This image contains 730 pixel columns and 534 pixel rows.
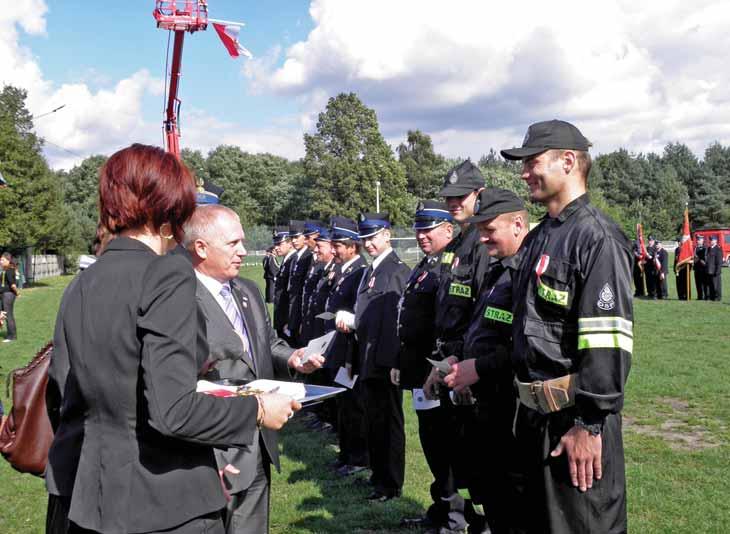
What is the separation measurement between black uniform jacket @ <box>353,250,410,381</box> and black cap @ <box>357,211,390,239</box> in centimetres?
43

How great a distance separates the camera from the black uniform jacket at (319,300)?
28.2 ft

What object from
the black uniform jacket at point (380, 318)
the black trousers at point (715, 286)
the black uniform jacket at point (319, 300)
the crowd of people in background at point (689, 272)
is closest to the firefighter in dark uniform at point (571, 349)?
the black uniform jacket at point (380, 318)

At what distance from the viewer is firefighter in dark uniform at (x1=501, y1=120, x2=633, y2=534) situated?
284cm

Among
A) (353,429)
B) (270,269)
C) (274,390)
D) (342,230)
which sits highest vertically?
(270,269)

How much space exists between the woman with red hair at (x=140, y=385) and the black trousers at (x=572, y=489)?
1.41m

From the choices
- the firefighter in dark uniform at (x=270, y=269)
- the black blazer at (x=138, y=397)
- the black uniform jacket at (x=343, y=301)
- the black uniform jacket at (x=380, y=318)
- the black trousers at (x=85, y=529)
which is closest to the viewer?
the black blazer at (x=138, y=397)

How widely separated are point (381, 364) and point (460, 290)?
6.28 feet

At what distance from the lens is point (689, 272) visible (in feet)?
80.3

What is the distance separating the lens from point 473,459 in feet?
13.4

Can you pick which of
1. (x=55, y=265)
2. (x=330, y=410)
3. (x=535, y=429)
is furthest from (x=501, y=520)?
(x=55, y=265)

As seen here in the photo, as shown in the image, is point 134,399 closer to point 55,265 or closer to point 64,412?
point 64,412

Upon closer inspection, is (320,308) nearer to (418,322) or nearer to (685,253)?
(418,322)

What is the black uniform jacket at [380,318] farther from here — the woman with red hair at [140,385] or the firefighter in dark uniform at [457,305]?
the woman with red hair at [140,385]

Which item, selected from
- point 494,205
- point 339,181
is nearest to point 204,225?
point 494,205
